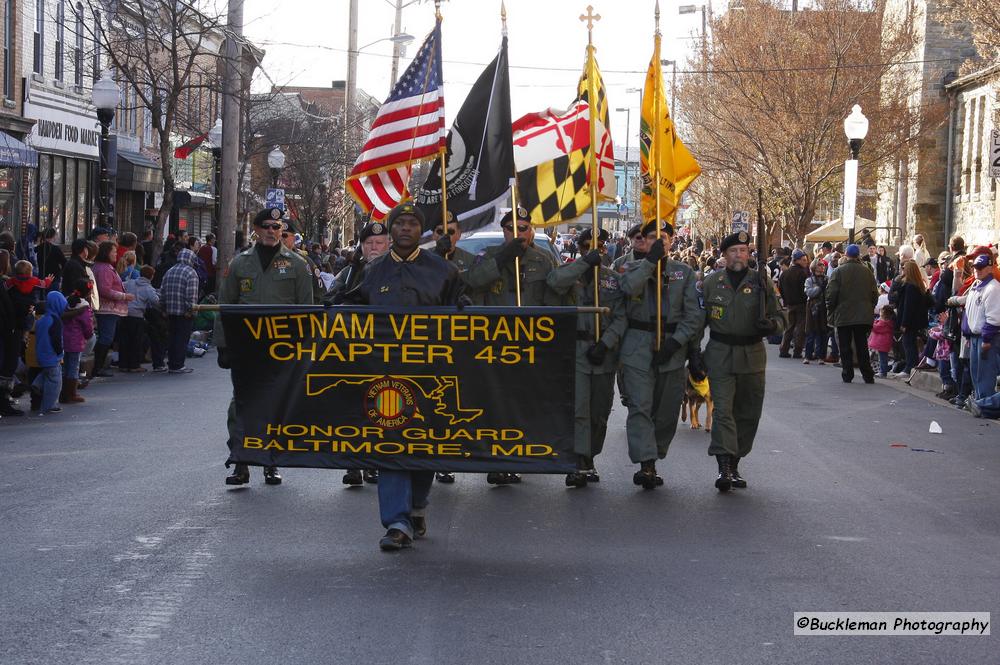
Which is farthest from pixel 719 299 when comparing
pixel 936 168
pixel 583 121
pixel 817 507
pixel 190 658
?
pixel 936 168

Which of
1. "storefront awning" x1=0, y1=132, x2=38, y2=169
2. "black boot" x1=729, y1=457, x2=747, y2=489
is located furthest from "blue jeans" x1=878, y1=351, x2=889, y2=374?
"storefront awning" x1=0, y1=132, x2=38, y2=169

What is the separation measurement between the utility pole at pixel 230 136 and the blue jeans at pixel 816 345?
10432 mm

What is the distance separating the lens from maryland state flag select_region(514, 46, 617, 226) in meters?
11.7

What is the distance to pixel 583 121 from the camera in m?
12.8

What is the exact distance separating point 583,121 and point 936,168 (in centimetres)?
3255

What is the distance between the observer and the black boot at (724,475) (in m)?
9.98

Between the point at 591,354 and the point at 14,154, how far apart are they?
15.6 meters

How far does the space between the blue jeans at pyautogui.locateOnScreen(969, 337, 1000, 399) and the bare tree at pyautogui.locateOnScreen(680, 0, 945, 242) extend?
2366 cm

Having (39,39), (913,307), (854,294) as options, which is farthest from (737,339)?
(39,39)

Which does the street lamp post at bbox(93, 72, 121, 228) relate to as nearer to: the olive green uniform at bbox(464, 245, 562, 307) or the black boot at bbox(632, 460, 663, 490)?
the olive green uniform at bbox(464, 245, 562, 307)

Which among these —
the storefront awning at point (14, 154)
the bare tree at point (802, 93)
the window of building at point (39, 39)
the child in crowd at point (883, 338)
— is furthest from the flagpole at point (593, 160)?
the bare tree at point (802, 93)

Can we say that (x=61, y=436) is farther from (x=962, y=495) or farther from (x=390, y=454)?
(x=962, y=495)

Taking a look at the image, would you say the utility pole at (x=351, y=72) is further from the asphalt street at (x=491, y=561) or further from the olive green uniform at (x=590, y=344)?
the olive green uniform at (x=590, y=344)

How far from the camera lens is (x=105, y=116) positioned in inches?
858
